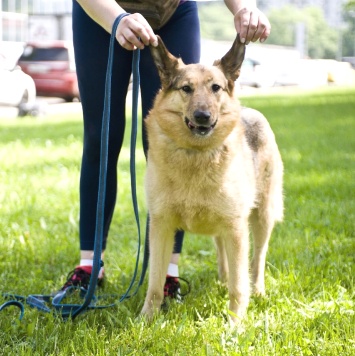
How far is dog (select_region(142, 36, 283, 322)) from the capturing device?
3.10 meters

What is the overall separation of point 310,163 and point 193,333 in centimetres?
526

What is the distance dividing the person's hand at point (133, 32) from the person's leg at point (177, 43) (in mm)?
669

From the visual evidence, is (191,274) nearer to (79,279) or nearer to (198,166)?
(79,279)

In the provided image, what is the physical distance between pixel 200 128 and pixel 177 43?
0.67m

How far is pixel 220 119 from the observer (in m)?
3.15

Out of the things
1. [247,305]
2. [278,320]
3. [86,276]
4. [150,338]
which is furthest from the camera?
[86,276]

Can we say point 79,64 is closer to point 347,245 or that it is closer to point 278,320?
point 278,320

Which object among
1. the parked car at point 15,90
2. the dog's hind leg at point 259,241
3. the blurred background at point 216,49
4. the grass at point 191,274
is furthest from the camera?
the blurred background at point 216,49

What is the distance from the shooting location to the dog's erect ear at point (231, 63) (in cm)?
317

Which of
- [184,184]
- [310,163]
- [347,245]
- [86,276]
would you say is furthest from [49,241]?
[310,163]

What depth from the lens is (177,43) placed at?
11.4ft

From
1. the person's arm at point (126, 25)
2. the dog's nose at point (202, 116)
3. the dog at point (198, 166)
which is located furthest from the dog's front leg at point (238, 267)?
the person's arm at point (126, 25)

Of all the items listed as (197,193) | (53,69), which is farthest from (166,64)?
(53,69)

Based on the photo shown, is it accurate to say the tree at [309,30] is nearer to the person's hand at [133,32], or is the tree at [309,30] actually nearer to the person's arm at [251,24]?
the person's arm at [251,24]
